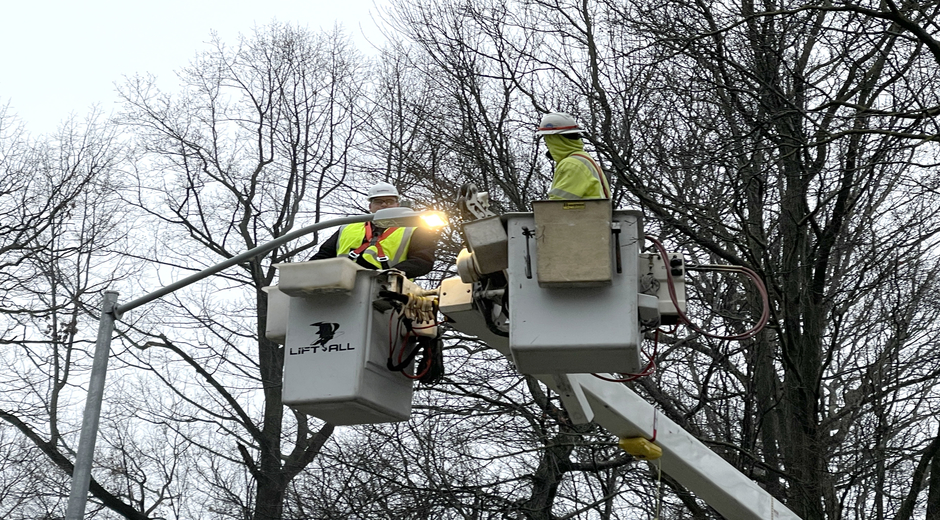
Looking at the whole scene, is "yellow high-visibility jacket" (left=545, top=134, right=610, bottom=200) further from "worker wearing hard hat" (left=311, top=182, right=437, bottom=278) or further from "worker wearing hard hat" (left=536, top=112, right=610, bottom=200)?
"worker wearing hard hat" (left=311, top=182, right=437, bottom=278)

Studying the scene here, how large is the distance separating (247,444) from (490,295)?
13.5m

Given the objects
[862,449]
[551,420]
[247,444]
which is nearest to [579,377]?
[862,449]

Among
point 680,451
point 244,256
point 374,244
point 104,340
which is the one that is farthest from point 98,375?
point 680,451

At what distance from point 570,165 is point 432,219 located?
1.27 m

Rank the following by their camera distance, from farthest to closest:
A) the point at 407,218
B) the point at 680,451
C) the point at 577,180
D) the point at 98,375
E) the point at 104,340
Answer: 1. the point at 104,340
2. the point at 98,375
3. the point at 407,218
4. the point at 680,451
5. the point at 577,180

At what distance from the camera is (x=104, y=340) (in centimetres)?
856

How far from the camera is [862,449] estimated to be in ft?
33.6

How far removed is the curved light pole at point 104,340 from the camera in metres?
7.25

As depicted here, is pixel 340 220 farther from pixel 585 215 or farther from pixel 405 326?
pixel 585 215

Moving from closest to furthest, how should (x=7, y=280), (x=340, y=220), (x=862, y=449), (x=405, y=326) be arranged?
1. (x=405, y=326)
2. (x=340, y=220)
3. (x=862, y=449)
4. (x=7, y=280)

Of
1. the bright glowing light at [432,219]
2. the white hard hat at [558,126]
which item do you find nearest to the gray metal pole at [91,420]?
the bright glowing light at [432,219]

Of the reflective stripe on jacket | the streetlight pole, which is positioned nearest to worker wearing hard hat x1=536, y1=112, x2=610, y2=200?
the reflective stripe on jacket

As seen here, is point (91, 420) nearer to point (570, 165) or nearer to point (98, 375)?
point (98, 375)

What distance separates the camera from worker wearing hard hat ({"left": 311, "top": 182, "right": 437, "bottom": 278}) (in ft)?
24.3
